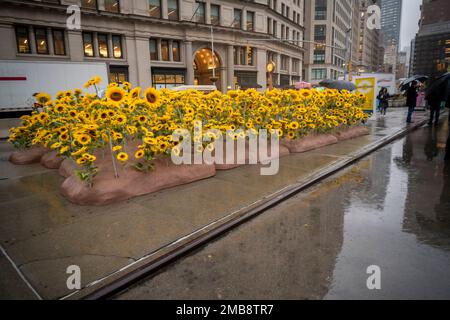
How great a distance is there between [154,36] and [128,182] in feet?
105

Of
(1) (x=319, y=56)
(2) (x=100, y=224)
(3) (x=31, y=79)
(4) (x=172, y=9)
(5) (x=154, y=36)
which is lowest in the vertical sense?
(2) (x=100, y=224)

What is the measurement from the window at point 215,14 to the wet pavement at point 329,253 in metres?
38.6

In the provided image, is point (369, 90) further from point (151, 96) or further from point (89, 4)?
point (89, 4)

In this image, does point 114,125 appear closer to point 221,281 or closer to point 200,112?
point 200,112

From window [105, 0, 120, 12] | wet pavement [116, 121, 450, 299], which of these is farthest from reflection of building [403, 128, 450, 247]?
window [105, 0, 120, 12]

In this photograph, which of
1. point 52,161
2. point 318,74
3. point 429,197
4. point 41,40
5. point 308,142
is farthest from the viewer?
point 318,74

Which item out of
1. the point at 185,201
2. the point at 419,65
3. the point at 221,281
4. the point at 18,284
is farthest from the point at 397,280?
the point at 419,65

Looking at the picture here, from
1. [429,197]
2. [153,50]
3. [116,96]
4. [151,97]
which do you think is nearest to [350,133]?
[429,197]

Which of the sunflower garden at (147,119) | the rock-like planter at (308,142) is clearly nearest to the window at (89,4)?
the sunflower garden at (147,119)

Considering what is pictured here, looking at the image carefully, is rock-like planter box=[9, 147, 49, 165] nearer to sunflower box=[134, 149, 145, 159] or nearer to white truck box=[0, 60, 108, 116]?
sunflower box=[134, 149, 145, 159]

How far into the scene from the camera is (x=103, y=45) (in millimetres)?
31000

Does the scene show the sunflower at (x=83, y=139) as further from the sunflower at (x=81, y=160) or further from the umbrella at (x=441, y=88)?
the umbrella at (x=441, y=88)

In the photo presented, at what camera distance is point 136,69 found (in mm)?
32375
